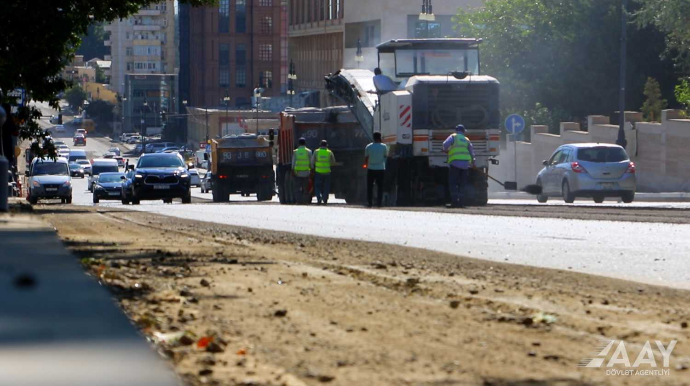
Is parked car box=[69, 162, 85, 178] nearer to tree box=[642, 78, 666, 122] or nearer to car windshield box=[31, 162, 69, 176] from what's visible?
car windshield box=[31, 162, 69, 176]

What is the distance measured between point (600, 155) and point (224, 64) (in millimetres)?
127921

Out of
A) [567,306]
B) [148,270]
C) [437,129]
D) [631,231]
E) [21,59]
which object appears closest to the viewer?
[567,306]

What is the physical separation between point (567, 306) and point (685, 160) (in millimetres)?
38404

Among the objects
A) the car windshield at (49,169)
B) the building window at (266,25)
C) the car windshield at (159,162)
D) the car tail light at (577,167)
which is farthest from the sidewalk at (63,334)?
the building window at (266,25)

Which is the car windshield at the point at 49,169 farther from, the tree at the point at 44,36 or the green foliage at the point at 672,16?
the green foliage at the point at 672,16

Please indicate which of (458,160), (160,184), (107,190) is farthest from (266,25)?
(458,160)

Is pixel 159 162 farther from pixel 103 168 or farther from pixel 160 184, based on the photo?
pixel 103 168

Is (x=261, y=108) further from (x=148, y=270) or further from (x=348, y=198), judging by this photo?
(x=148, y=270)

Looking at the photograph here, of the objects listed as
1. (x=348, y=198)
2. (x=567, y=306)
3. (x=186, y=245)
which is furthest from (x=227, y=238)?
(x=348, y=198)

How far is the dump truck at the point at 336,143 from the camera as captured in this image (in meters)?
36.0

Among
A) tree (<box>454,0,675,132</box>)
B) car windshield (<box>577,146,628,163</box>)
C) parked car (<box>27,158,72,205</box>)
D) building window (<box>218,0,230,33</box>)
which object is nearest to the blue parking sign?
car windshield (<box>577,146,628,163</box>)

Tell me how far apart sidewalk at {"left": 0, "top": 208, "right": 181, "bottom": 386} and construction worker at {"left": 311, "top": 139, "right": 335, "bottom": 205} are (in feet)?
83.7

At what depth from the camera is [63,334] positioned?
5656 millimetres

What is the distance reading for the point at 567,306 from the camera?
344 inches
